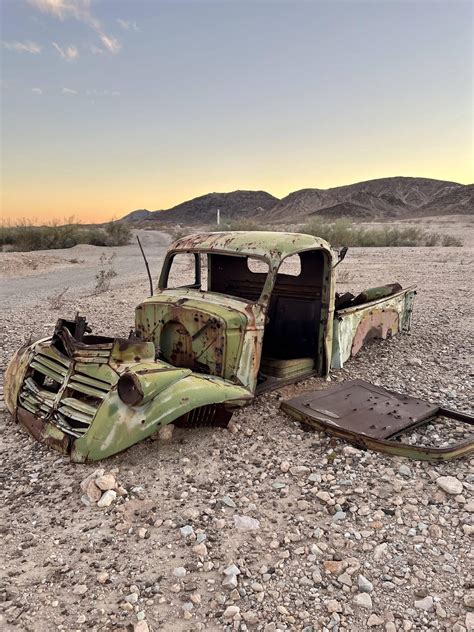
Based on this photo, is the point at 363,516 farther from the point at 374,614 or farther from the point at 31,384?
the point at 31,384

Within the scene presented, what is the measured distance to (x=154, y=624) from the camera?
2.28m

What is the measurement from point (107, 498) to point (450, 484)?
7.67 feet

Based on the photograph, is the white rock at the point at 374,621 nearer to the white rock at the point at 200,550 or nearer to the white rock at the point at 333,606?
the white rock at the point at 333,606

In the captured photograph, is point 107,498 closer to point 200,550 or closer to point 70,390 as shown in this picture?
point 200,550

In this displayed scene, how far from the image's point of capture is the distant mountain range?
71.8 m

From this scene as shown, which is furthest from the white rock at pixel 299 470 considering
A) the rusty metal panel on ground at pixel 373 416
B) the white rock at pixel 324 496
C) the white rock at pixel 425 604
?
the white rock at pixel 425 604

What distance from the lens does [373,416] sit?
4.33 meters

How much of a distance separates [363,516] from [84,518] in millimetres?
1765

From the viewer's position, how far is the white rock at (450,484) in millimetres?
3291

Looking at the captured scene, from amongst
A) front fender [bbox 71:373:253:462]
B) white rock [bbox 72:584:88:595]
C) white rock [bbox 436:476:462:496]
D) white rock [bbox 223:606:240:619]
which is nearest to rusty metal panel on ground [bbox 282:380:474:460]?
white rock [bbox 436:476:462:496]

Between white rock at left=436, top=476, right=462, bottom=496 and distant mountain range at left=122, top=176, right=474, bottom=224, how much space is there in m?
59.7

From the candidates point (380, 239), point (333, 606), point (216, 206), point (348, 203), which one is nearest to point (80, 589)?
point (333, 606)

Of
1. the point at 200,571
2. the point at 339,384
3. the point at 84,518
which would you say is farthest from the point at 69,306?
the point at 200,571

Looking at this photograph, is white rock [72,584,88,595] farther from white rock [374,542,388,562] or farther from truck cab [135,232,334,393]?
truck cab [135,232,334,393]
